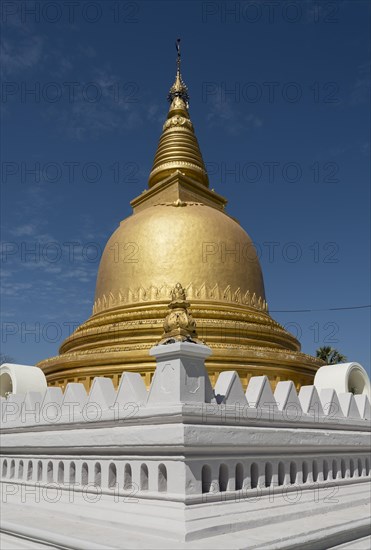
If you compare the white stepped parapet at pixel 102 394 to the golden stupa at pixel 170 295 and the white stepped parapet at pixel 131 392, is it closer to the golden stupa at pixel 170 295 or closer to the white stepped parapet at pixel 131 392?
the white stepped parapet at pixel 131 392

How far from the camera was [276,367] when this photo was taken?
14.4 m

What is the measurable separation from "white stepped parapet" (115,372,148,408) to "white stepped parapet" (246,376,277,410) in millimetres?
1872

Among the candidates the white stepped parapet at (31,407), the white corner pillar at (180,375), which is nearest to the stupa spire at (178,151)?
the white stepped parapet at (31,407)

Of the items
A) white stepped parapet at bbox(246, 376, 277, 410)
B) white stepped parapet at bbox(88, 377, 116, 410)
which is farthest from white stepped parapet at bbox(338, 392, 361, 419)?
white stepped parapet at bbox(88, 377, 116, 410)

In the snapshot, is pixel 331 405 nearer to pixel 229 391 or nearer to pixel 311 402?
pixel 311 402

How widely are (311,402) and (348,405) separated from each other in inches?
71.4

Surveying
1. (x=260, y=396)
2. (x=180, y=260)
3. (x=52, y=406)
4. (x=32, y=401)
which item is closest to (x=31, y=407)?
(x=32, y=401)

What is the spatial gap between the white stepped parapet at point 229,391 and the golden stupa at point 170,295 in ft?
16.0

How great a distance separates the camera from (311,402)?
1051 centimetres

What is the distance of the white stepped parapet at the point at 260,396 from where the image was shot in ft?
29.8

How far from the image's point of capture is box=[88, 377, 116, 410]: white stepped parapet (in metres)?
9.15

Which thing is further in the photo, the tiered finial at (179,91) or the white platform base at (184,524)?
the tiered finial at (179,91)

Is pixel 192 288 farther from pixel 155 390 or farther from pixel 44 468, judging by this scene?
pixel 155 390

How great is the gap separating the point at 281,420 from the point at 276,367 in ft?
17.1
